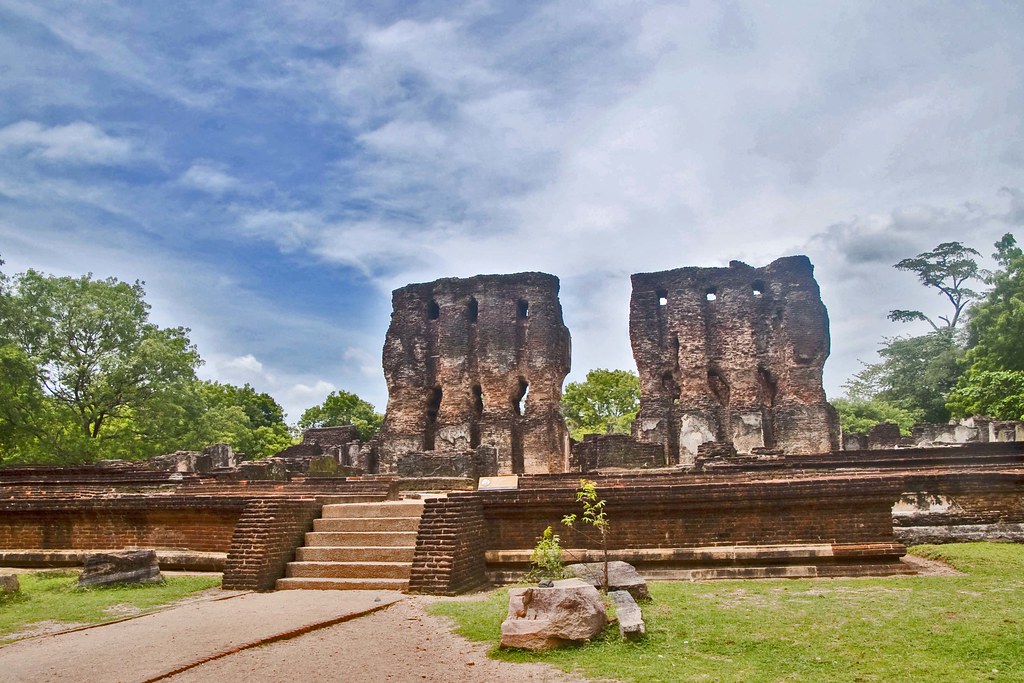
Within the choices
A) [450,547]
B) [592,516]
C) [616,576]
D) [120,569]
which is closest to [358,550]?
[450,547]

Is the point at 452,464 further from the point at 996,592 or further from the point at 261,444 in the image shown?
the point at 261,444

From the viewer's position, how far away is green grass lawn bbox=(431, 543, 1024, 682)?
178 inches

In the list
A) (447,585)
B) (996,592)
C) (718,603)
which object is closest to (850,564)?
(996,592)

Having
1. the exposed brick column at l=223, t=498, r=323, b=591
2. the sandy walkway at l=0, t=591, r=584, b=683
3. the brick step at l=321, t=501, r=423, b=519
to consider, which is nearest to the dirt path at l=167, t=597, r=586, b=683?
the sandy walkway at l=0, t=591, r=584, b=683

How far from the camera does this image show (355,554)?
8984 millimetres

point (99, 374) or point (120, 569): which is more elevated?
point (99, 374)

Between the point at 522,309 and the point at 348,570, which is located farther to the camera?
the point at 522,309

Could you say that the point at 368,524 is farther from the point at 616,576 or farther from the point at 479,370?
the point at 479,370

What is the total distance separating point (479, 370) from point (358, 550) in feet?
56.0

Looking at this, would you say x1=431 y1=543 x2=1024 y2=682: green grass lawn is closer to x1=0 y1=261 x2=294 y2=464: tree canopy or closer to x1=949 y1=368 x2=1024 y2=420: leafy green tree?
x1=949 y1=368 x2=1024 y2=420: leafy green tree

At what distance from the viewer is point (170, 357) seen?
2858 cm

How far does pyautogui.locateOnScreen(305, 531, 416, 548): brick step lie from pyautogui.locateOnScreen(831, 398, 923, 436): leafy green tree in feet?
103

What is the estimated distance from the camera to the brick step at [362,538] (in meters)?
9.16

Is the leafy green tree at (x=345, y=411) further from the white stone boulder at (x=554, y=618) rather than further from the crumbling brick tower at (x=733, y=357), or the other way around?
the white stone boulder at (x=554, y=618)
